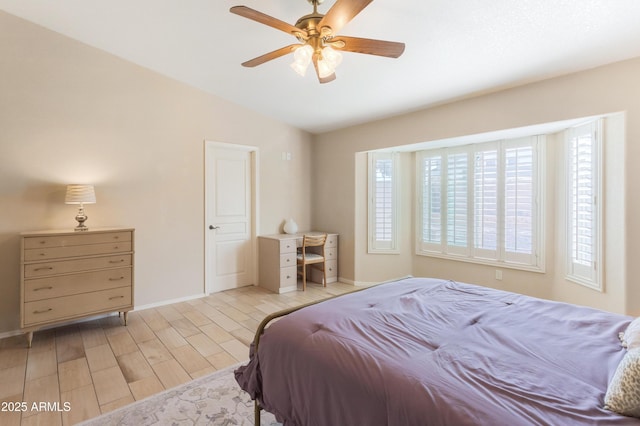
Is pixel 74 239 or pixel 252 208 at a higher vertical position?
pixel 252 208

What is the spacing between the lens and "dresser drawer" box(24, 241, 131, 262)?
2.73 meters

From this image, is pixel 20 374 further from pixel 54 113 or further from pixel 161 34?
pixel 161 34

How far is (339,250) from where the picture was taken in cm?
505

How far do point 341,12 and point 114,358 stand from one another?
10.3 ft

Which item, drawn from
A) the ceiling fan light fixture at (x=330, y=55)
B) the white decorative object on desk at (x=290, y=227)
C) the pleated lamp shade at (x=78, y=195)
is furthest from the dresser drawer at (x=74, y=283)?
the ceiling fan light fixture at (x=330, y=55)

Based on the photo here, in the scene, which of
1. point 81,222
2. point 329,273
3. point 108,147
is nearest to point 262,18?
point 108,147

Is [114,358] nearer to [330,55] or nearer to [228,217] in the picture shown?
[228,217]

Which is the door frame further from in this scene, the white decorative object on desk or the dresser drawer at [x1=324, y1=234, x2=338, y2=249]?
the dresser drawer at [x1=324, y1=234, x2=338, y2=249]

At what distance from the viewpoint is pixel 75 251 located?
294 centimetres

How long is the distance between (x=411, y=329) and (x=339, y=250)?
3.52 m

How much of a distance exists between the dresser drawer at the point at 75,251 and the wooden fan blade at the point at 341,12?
2.90 metres

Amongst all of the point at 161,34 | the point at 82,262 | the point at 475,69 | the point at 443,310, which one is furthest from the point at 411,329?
the point at 161,34

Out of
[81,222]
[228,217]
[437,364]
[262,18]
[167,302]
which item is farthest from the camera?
[228,217]

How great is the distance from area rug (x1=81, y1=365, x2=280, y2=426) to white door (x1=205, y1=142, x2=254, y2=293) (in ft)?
7.43
